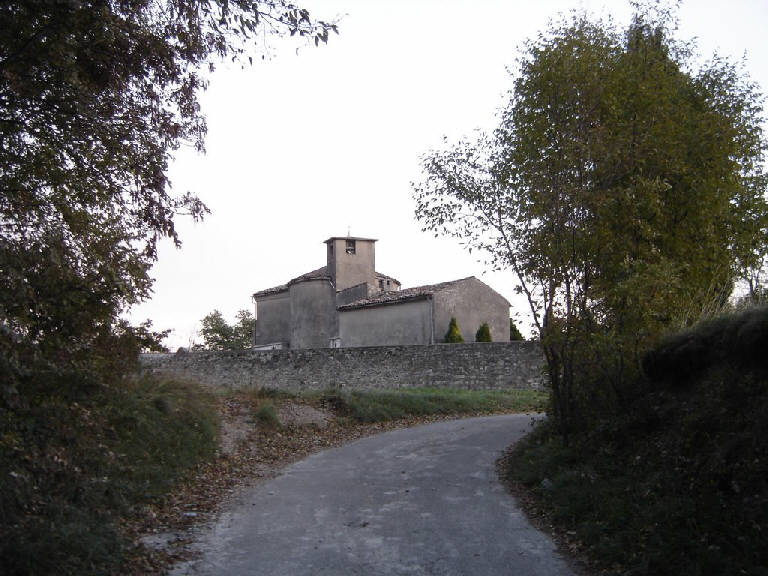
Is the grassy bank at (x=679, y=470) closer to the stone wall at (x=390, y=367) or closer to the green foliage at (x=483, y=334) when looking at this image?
the stone wall at (x=390, y=367)

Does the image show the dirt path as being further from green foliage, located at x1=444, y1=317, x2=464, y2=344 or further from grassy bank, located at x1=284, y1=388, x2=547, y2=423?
green foliage, located at x1=444, y1=317, x2=464, y2=344

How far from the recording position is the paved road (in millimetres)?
6152

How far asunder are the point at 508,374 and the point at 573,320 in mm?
14262

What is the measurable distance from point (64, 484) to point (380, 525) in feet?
11.5

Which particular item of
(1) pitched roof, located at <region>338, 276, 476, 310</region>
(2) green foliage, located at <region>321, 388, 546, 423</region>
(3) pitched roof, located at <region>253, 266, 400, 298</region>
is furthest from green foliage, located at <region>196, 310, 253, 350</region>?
(2) green foliage, located at <region>321, 388, 546, 423</region>

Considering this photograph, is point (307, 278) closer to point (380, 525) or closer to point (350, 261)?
point (350, 261)

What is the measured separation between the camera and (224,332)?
67.9 m

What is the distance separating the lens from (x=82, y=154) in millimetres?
7520

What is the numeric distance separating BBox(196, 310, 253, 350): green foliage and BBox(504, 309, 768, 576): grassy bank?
5935 centimetres

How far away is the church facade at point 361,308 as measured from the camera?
33.7m

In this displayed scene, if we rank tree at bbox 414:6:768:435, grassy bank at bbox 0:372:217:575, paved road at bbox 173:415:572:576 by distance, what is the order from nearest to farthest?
grassy bank at bbox 0:372:217:575 < paved road at bbox 173:415:572:576 < tree at bbox 414:6:768:435

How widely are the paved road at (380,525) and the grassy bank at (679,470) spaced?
638 mm

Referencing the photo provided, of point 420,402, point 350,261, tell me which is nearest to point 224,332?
point 350,261

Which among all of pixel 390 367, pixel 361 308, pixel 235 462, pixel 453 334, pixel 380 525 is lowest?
pixel 380 525
